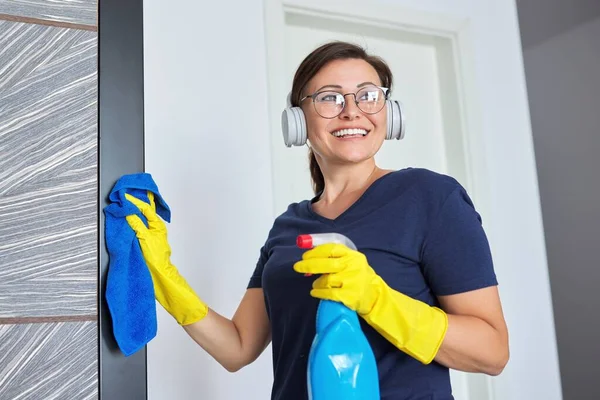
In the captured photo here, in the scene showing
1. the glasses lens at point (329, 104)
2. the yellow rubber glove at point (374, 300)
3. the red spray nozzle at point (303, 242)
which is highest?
the glasses lens at point (329, 104)

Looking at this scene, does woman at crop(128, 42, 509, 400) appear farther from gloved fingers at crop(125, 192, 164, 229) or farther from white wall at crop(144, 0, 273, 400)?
white wall at crop(144, 0, 273, 400)

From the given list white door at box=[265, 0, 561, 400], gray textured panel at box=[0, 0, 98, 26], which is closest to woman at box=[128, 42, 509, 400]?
gray textured panel at box=[0, 0, 98, 26]

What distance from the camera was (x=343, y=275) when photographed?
1069 mm

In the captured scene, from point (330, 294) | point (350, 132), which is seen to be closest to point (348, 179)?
point (350, 132)

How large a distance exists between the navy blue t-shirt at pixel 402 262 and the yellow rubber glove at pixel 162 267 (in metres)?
0.17

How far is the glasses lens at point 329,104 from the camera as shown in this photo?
1400mm

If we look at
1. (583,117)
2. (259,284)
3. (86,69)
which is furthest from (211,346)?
(583,117)

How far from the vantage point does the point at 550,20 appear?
3318mm

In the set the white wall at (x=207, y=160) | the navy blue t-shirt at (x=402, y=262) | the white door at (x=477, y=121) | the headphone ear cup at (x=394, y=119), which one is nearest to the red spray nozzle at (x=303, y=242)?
the navy blue t-shirt at (x=402, y=262)

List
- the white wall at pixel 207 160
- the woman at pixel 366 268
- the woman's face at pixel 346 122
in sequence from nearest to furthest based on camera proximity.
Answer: the woman at pixel 366 268 → the woman's face at pixel 346 122 → the white wall at pixel 207 160

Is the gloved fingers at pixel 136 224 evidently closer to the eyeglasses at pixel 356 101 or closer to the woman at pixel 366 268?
the woman at pixel 366 268

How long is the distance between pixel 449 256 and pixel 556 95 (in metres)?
2.29

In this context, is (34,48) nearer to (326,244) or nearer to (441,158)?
(326,244)

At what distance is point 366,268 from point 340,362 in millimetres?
146
